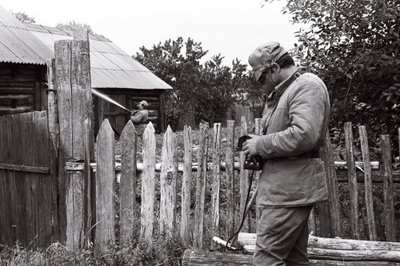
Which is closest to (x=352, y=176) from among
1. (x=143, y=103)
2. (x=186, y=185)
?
(x=186, y=185)

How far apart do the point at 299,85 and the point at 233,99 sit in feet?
76.2

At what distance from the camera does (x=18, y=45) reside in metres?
14.9

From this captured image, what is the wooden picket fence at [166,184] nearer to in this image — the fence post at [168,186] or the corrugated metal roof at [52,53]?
the fence post at [168,186]

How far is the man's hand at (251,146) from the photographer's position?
3.53m

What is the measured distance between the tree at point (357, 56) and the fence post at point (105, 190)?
198 centimetres

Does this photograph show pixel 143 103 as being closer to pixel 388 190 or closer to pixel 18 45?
pixel 18 45

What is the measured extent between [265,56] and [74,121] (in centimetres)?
231

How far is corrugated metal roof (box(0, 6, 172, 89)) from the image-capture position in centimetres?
1458

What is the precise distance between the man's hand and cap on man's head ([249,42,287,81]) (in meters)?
0.38

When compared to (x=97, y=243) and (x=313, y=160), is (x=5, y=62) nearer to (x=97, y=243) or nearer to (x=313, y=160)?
(x=97, y=243)

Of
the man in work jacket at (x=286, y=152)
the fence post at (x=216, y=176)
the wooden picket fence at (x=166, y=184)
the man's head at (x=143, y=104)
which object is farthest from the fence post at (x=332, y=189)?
the man's head at (x=143, y=104)

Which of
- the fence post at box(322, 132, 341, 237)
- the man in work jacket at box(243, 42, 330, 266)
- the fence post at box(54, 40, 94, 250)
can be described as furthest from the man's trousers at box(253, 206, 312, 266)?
the fence post at box(54, 40, 94, 250)

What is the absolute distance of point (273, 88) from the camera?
362 centimetres

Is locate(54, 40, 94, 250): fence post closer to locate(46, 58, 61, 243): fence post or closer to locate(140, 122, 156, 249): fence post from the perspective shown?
locate(46, 58, 61, 243): fence post
